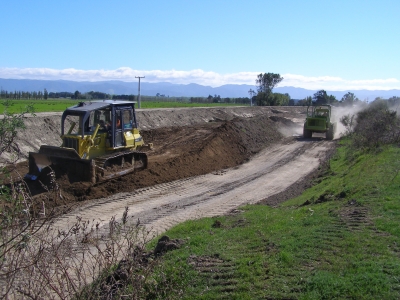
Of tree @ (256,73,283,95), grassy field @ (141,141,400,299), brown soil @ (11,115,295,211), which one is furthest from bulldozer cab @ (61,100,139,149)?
tree @ (256,73,283,95)

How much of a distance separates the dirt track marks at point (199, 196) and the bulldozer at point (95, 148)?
4.66 feet

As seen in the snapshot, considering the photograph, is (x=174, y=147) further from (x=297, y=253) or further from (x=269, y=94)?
(x=269, y=94)

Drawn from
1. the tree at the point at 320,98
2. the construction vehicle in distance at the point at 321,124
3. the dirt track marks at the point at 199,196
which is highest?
the tree at the point at 320,98

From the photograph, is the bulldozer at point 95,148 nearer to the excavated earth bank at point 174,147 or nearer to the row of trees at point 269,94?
the excavated earth bank at point 174,147

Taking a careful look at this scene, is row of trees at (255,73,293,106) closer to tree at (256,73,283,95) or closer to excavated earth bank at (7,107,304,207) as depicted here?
tree at (256,73,283,95)

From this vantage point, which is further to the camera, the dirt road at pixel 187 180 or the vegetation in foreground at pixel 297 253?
the dirt road at pixel 187 180

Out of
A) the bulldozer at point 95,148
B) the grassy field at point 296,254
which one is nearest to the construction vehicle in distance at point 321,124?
the bulldozer at point 95,148

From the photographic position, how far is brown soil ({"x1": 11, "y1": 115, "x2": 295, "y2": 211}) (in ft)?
46.0

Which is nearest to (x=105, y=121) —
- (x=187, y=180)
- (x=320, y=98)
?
(x=187, y=180)

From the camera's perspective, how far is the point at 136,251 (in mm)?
5199

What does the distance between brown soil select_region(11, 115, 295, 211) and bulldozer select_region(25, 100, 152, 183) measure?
0.42 m

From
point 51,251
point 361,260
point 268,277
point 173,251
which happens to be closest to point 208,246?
point 173,251

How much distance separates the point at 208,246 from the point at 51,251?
4.17 meters

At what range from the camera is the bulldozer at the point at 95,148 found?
14562mm
